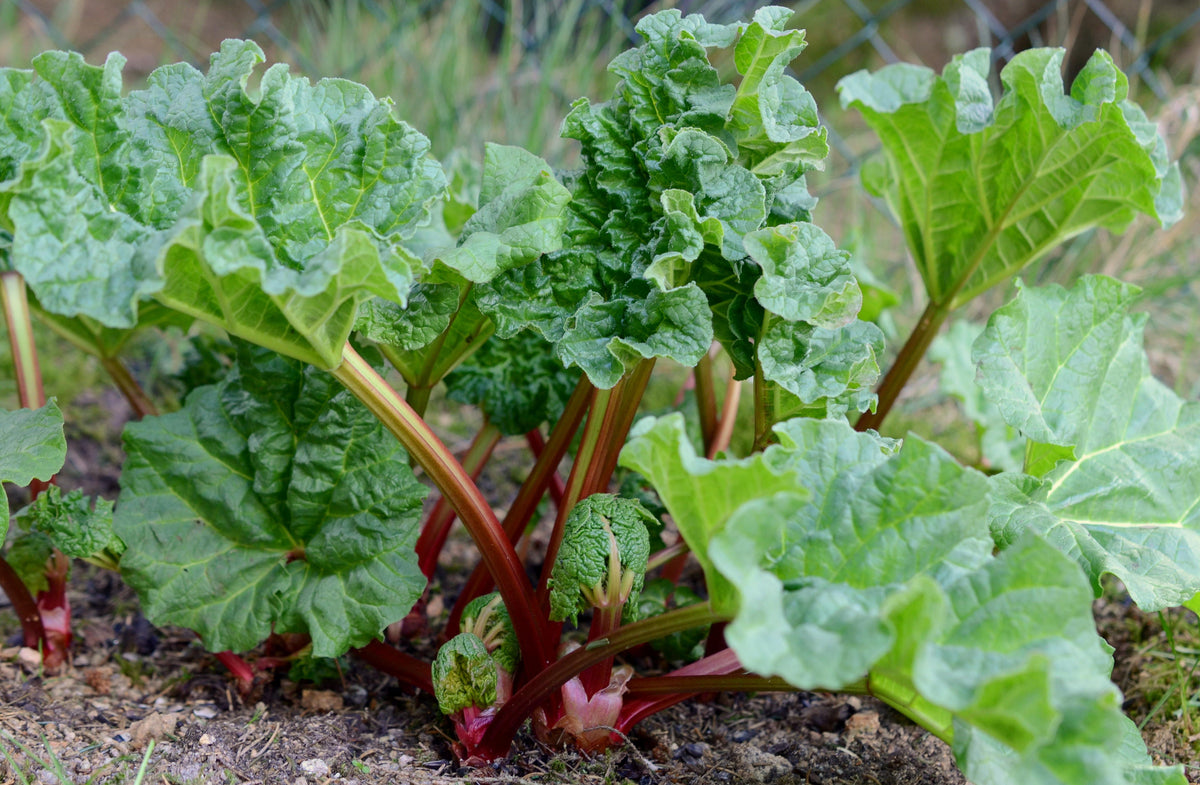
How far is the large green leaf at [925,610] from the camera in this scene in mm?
911

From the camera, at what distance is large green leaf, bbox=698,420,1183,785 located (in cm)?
91

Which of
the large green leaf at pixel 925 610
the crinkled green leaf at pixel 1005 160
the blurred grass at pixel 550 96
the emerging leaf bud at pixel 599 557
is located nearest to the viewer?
the large green leaf at pixel 925 610

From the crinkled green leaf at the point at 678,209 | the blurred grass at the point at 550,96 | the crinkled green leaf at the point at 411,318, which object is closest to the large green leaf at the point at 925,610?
the crinkled green leaf at the point at 678,209

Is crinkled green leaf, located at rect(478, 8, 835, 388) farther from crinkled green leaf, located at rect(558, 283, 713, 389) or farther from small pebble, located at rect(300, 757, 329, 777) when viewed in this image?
small pebble, located at rect(300, 757, 329, 777)

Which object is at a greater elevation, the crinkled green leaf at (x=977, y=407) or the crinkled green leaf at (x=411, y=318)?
the crinkled green leaf at (x=411, y=318)

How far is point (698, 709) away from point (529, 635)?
40 cm

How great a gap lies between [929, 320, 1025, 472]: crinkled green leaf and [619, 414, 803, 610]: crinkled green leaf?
3.62 ft

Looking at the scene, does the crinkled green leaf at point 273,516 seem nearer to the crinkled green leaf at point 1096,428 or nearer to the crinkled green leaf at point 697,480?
the crinkled green leaf at point 697,480

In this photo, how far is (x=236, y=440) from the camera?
5.01ft

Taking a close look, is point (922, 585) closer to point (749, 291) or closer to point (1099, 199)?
point (749, 291)

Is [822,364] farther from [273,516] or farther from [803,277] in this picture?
[273,516]

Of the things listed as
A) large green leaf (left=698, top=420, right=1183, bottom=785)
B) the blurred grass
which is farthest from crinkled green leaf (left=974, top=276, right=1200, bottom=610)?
the blurred grass

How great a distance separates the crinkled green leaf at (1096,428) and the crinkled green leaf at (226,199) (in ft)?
2.97

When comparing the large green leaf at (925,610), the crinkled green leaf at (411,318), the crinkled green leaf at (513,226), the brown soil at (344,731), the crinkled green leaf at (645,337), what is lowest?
the brown soil at (344,731)
